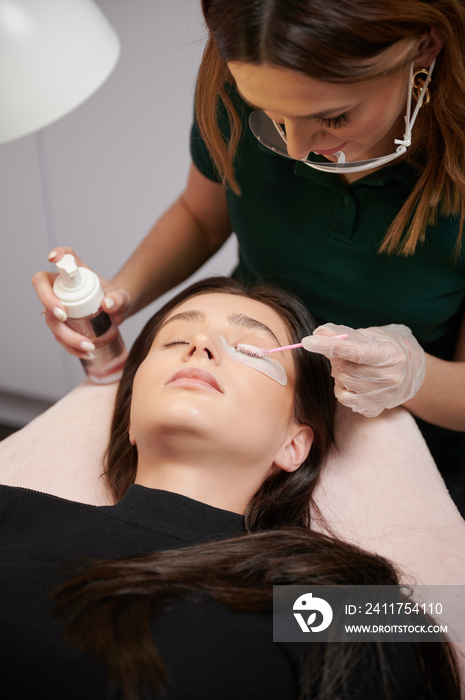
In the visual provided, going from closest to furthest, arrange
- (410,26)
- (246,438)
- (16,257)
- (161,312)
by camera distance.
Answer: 1. (410,26)
2. (246,438)
3. (161,312)
4. (16,257)

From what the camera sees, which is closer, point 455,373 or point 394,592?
point 394,592

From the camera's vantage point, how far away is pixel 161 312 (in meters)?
1.44

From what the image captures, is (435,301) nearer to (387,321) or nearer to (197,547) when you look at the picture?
(387,321)

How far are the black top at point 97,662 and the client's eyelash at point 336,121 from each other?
670 millimetres

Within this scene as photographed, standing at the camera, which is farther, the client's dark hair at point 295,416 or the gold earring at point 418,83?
the client's dark hair at point 295,416

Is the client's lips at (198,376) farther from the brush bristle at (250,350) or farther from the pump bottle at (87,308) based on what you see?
the pump bottle at (87,308)

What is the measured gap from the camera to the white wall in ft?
6.98

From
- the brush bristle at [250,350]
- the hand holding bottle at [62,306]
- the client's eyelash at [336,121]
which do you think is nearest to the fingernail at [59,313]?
the hand holding bottle at [62,306]

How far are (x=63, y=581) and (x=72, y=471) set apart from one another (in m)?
0.41

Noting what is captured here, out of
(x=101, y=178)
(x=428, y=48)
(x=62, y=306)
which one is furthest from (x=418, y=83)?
(x=101, y=178)

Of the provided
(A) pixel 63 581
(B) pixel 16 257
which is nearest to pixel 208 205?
(A) pixel 63 581

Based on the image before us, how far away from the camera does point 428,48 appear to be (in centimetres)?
87

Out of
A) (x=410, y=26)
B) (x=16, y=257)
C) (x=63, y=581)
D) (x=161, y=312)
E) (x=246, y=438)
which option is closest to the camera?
(x=410, y=26)

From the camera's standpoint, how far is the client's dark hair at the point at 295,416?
1206 mm
